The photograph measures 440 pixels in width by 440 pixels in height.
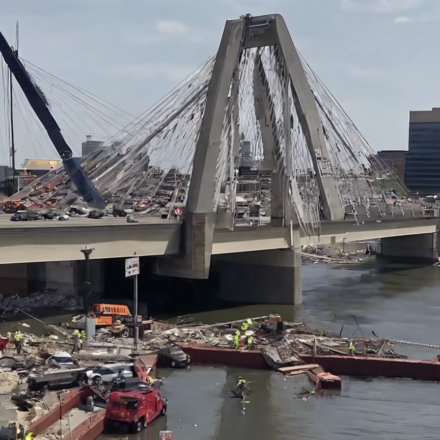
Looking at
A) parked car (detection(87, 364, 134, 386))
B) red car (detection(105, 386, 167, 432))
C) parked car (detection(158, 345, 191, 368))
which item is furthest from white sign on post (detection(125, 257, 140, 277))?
red car (detection(105, 386, 167, 432))

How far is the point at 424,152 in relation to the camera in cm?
14925

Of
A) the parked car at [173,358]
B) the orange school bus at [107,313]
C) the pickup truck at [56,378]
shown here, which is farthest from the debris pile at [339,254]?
the pickup truck at [56,378]

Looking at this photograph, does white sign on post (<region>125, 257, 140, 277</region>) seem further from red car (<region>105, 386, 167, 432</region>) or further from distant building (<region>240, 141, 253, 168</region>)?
distant building (<region>240, 141, 253, 168</region>)

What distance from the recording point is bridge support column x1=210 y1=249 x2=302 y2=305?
4188cm

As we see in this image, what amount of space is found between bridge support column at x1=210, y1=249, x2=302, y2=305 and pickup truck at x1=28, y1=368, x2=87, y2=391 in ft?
70.5

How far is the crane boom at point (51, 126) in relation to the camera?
153 ft

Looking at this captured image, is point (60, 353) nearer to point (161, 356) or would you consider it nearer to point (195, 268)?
point (161, 356)

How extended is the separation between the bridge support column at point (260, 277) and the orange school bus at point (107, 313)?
34.2 ft

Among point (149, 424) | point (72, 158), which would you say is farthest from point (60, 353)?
point (72, 158)

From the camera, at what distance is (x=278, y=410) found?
21.2 meters

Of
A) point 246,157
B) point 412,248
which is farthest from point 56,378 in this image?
point 412,248

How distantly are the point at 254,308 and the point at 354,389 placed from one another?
17289 millimetres

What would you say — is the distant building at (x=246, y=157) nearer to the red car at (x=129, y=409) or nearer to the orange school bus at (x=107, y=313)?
the orange school bus at (x=107, y=313)

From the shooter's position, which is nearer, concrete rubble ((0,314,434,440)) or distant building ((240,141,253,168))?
concrete rubble ((0,314,434,440))
